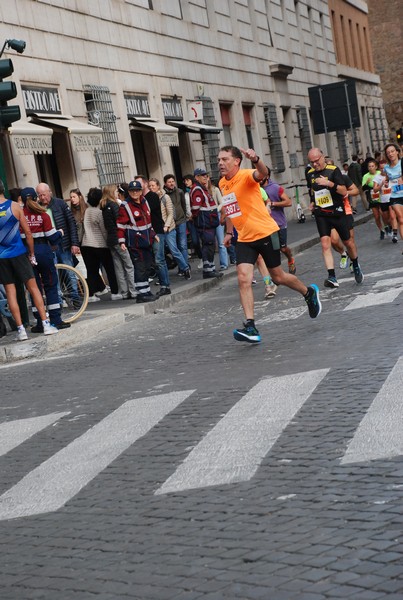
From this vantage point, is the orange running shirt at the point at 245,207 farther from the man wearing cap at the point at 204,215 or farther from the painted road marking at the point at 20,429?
the man wearing cap at the point at 204,215

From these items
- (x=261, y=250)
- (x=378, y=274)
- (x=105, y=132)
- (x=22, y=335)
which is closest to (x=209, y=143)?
(x=105, y=132)

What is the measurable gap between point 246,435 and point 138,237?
9.84 meters

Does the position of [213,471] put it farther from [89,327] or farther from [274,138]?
[274,138]

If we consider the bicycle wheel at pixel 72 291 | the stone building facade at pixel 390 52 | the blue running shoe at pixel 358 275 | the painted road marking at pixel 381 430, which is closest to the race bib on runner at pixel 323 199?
the blue running shoe at pixel 358 275

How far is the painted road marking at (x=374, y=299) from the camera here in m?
13.1

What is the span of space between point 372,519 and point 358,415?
2.14 m

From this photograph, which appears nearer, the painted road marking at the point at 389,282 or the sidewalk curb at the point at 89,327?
the sidewalk curb at the point at 89,327

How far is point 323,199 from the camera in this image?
15.6 meters

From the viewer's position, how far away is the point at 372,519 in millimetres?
5203

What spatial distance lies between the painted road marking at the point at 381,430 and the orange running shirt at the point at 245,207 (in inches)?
160

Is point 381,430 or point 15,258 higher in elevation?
point 15,258

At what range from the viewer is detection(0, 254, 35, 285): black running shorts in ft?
44.9

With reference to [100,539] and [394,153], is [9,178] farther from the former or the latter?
[100,539]

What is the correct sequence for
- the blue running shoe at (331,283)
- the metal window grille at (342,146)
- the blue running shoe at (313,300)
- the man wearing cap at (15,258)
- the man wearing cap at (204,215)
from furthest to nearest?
the metal window grille at (342,146) → the man wearing cap at (204,215) → the blue running shoe at (331,283) → the man wearing cap at (15,258) → the blue running shoe at (313,300)
